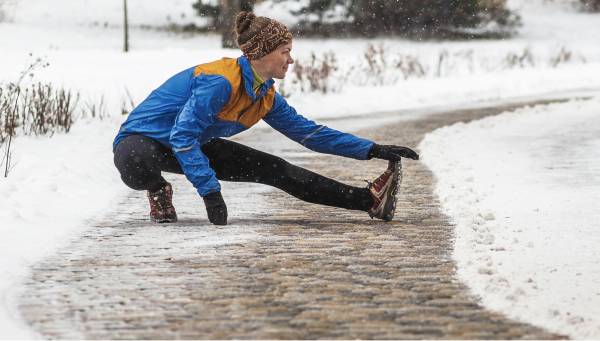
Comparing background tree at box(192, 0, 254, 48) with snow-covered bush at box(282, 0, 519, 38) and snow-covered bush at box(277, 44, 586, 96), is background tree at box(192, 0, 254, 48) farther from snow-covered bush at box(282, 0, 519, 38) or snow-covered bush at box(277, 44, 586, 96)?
snow-covered bush at box(277, 44, 586, 96)

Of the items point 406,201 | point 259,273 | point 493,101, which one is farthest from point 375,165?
point 493,101

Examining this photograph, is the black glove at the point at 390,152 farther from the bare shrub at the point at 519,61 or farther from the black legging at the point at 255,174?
the bare shrub at the point at 519,61

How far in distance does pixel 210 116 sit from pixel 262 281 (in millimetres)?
1538

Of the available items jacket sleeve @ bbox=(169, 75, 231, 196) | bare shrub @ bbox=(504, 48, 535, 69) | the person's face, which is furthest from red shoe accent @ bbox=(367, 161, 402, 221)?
bare shrub @ bbox=(504, 48, 535, 69)

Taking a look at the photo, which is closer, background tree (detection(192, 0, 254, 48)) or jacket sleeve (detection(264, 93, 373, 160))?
jacket sleeve (detection(264, 93, 373, 160))

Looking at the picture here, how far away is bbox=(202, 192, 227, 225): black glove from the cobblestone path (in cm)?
8

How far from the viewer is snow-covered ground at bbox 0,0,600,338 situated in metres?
5.47

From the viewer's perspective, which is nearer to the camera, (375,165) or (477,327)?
(477,327)

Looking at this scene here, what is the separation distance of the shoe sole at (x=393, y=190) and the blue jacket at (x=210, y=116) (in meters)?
0.20

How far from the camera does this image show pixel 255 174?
714 cm

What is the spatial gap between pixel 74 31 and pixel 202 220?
30.1m

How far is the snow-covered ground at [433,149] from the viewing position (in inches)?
215

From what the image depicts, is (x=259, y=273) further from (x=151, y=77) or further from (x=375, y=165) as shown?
(x=151, y=77)

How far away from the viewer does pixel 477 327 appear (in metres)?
4.49
